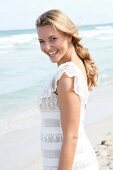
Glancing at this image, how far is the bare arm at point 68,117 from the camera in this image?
2291mm

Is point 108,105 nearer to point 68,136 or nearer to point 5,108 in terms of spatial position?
point 5,108

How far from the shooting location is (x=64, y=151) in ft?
7.63

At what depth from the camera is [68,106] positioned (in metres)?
2.29

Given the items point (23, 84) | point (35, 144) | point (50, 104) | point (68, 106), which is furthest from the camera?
point (23, 84)

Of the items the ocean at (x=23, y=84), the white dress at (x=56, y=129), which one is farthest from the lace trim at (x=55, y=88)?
the ocean at (x=23, y=84)

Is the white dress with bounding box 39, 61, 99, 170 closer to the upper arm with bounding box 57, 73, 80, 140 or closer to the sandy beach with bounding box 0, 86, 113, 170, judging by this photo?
the upper arm with bounding box 57, 73, 80, 140

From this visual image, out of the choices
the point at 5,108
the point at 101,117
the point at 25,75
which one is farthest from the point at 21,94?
the point at 25,75

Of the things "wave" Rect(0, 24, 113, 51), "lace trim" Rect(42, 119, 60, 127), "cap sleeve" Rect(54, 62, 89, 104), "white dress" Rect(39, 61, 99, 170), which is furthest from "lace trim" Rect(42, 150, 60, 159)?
"wave" Rect(0, 24, 113, 51)

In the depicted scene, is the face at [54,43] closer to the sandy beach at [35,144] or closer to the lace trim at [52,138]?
the lace trim at [52,138]

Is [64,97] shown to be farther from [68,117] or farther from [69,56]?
[69,56]

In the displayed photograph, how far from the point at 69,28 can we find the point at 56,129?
0.52 m

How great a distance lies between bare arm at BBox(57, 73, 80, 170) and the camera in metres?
2.29

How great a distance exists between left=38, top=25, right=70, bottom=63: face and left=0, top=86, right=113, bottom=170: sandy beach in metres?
3.57

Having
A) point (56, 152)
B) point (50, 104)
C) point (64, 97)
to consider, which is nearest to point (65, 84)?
point (64, 97)
